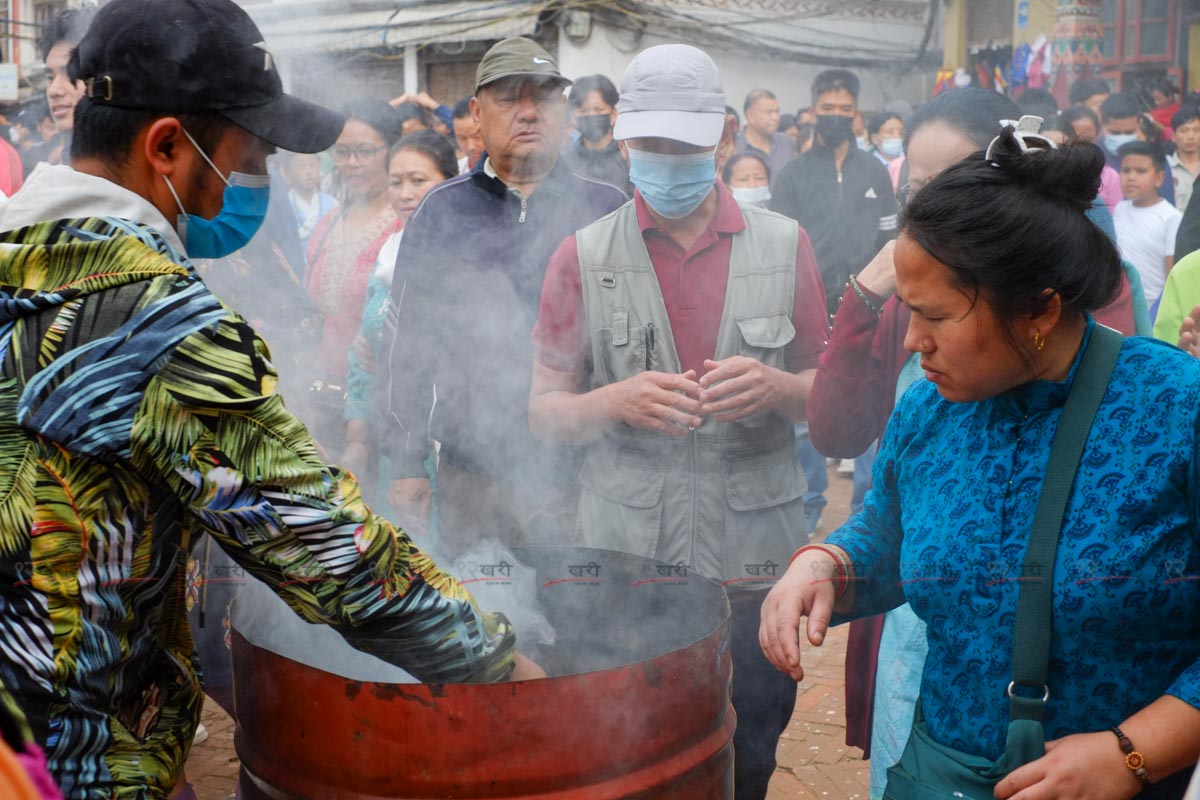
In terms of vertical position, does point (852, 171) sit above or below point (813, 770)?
above

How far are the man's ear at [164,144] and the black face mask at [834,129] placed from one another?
5650 millimetres

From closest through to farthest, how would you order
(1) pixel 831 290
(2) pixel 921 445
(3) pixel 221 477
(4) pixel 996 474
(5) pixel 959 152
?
(3) pixel 221 477, (4) pixel 996 474, (2) pixel 921 445, (5) pixel 959 152, (1) pixel 831 290

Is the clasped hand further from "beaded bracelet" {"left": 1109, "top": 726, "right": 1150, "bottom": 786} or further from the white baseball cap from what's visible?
"beaded bracelet" {"left": 1109, "top": 726, "right": 1150, "bottom": 786}

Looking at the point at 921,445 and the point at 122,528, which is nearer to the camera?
the point at 122,528

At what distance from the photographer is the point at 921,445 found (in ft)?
6.38

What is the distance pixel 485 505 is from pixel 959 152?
6.04 ft

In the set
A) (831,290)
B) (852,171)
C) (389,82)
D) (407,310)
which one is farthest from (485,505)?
(389,82)

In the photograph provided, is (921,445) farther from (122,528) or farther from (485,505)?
(485,505)

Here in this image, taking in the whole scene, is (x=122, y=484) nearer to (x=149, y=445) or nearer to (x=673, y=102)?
(x=149, y=445)

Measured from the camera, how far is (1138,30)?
38.1 feet

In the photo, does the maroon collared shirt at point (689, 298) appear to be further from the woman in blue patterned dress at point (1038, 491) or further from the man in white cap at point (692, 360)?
the woman in blue patterned dress at point (1038, 491)

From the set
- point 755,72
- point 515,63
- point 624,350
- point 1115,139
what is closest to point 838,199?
point 1115,139

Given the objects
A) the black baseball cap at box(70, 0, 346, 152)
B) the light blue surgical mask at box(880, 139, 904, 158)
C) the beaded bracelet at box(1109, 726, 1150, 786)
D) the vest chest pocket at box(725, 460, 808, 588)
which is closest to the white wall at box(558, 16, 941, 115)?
the light blue surgical mask at box(880, 139, 904, 158)

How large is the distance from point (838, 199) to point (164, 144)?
217 inches
